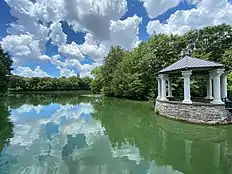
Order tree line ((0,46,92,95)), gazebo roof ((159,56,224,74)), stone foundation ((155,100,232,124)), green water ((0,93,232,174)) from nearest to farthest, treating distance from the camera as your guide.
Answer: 1. green water ((0,93,232,174))
2. stone foundation ((155,100,232,124))
3. gazebo roof ((159,56,224,74))
4. tree line ((0,46,92,95))

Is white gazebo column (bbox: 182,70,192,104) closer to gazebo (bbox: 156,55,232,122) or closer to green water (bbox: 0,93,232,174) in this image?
gazebo (bbox: 156,55,232,122)

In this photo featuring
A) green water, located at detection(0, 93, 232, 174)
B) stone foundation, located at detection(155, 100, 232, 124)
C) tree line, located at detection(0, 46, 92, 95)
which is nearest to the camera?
green water, located at detection(0, 93, 232, 174)

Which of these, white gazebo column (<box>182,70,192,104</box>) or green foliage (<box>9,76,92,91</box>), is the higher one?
green foliage (<box>9,76,92,91</box>)

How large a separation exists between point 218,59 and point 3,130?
76.2 ft

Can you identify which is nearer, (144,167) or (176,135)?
(144,167)

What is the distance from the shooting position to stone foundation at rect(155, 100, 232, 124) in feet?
32.1

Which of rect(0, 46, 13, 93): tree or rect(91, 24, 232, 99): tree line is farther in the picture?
rect(91, 24, 232, 99): tree line

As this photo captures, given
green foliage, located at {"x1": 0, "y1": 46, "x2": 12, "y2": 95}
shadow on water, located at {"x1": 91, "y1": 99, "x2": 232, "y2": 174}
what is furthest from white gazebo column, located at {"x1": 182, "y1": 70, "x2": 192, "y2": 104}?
green foliage, located at {"x1": 0, "y1": 46, "x2": 12, "y2": 95}

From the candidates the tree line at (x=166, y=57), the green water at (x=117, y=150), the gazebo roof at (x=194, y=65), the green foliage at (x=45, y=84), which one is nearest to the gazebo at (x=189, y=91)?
the gazebo roof at (x=194, y=65)

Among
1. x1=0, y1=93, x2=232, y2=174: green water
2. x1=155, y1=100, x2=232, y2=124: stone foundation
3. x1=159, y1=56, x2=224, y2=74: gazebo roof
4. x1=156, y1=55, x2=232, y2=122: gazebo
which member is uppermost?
x1=159, y1=56, x2=224, y2=74: gazebo roof

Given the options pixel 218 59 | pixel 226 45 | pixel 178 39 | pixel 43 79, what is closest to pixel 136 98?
pixel 178 39

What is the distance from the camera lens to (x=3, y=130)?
921 cm

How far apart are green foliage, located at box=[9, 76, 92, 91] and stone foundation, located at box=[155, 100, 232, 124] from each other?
55827 mm

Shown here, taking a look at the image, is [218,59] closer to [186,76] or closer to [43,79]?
[186,76]
